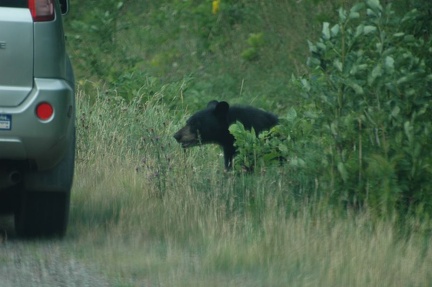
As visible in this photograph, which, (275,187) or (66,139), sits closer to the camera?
(66,139)

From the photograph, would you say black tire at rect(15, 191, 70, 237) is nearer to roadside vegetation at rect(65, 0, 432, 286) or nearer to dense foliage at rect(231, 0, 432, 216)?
roadside vegetation at rect(65, 0, 432, 286)

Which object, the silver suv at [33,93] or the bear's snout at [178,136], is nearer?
the silver suv at [33,93]

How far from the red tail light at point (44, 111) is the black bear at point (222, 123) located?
4376mm

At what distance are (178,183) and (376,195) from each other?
5.79ft

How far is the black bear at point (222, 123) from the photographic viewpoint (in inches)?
441

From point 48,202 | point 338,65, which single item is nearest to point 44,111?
point 48,202

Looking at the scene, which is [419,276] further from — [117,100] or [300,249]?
[117,100]

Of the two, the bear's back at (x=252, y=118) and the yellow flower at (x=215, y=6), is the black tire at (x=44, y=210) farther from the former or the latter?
the yellow flower at (x=215, y=6)

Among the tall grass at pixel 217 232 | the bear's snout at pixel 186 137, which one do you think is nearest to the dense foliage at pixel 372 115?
the tall grass at pixel 217 232

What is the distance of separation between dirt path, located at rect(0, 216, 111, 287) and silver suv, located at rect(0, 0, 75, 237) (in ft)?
1.27

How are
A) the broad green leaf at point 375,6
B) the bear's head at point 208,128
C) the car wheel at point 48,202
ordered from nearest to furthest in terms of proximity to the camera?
the car wheel at point 48,202
the broad green leaf at point 375,6
the bear's head at point 208,128

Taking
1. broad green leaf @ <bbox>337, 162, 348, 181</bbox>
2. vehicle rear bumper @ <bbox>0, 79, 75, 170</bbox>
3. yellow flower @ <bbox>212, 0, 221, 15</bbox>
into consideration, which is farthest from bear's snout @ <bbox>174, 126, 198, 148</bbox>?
yellow flower @ <bbox>212, 0, 221, 15</bbox>

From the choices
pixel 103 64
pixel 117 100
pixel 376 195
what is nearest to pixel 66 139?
pixel 376 195

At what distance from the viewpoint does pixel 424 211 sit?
7.54 metres
